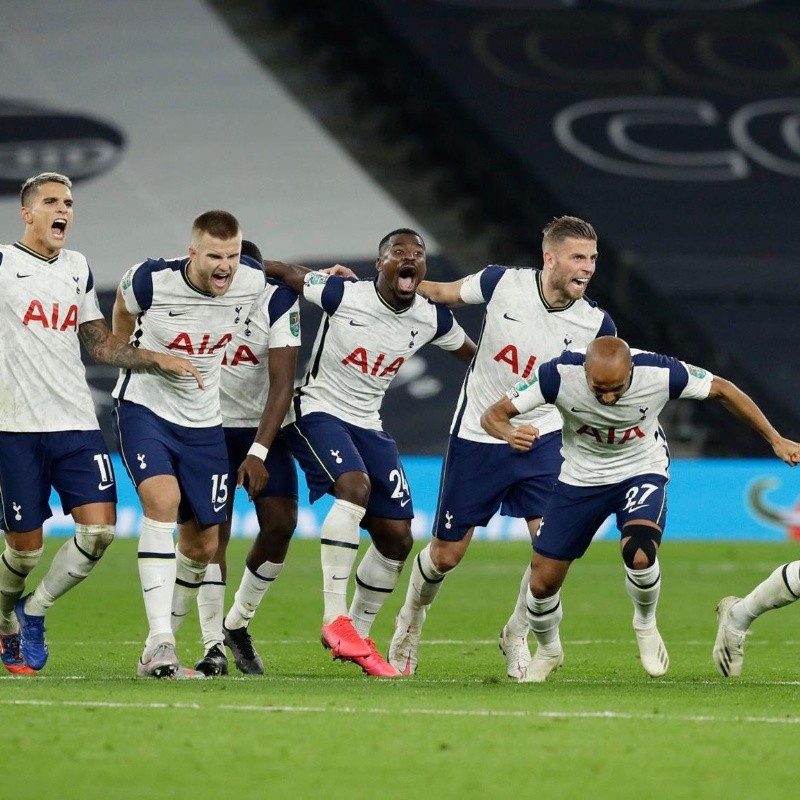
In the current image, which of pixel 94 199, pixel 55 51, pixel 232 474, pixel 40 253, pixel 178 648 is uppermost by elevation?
pixel 55 51

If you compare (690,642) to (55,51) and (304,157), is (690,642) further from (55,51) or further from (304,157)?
(55,51)

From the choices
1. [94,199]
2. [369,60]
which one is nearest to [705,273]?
[369,60]

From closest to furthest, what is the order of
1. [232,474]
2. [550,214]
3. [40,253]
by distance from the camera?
[40,253], [232,474], [550,214]

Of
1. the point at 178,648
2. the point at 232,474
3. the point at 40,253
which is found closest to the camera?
the point at 40,253

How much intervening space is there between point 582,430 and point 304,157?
1859 centimetres

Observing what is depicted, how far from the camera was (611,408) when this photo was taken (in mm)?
7773

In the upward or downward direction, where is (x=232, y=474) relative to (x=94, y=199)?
downward

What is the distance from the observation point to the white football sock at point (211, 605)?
332 inches

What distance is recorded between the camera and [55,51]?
26.0 m

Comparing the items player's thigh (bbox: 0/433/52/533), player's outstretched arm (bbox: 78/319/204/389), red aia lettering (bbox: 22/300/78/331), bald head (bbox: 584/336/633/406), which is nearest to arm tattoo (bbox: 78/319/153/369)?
player's outstretched arm (bbox: 78/319/204/389)

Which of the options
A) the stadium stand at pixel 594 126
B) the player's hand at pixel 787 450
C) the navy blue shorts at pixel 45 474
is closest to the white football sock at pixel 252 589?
the navy blue shorts at pixel 45 474

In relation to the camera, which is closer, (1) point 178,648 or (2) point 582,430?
(2) point 582,430

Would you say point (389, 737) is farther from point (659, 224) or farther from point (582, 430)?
point (659, 224)

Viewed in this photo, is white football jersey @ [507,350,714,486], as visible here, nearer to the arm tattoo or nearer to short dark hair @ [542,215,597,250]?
short dark hair @ [542,215,597,250]
